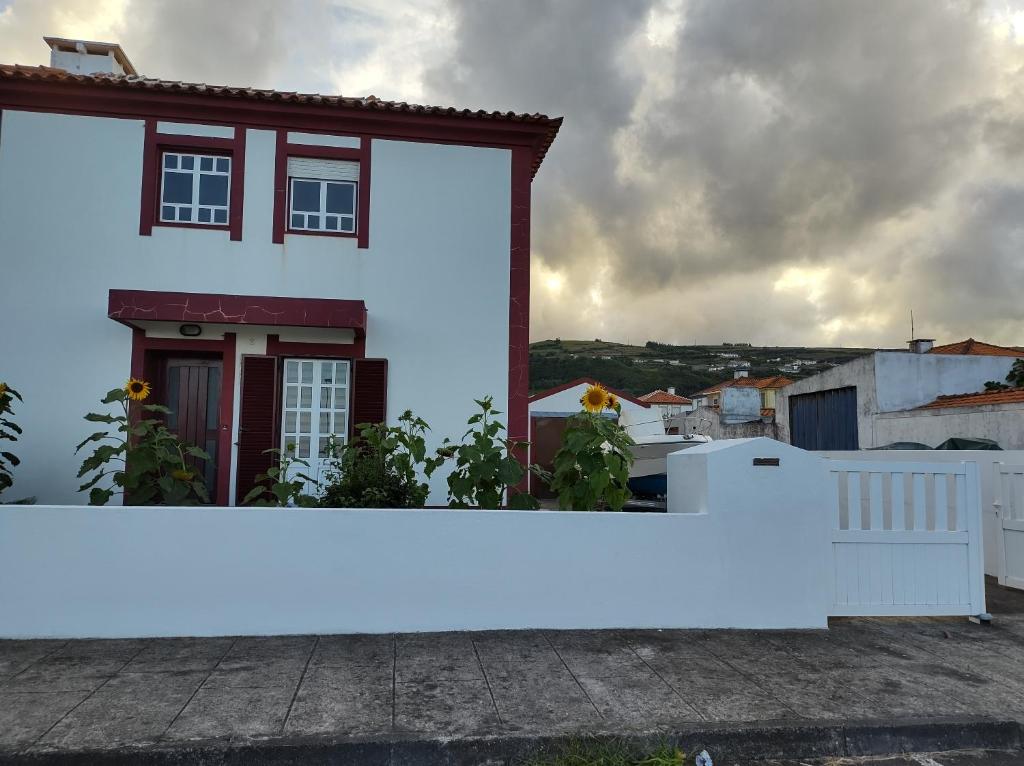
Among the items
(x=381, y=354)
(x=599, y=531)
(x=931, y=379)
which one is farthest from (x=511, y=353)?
(x=931, y=379)

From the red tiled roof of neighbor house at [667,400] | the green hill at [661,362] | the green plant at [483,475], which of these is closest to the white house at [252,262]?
the green plant at [483,475]

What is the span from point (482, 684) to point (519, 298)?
6123 millimetres

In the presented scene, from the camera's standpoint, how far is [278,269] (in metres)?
→ 8.99

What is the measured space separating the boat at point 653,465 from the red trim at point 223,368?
5.32 metres

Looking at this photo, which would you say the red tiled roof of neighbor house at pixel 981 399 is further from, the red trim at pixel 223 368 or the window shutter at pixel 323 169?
the red trim at pixel 223 368

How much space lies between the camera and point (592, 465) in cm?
577

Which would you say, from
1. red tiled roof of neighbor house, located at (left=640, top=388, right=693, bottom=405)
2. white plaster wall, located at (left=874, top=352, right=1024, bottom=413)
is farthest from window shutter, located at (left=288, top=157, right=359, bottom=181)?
red tiled roof of neighbor house, located at (left=640, top=388, right=693, bottom=405)

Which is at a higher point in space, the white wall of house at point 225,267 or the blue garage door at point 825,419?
the white wall of house at point 225,267

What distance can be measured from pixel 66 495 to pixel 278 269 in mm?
3853

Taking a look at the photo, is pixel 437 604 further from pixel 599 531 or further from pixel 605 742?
pixel 605 742

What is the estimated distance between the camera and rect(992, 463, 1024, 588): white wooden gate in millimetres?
6855

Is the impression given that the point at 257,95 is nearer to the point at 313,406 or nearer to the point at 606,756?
the point at 313,406

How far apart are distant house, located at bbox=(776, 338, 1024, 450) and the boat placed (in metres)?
4.51

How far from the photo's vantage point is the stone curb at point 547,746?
3.28 metres
